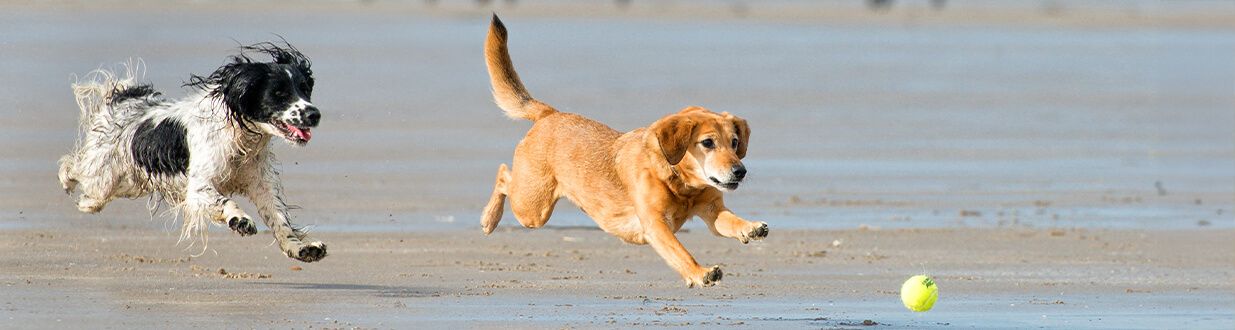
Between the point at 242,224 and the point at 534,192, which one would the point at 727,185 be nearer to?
the point at 534,192

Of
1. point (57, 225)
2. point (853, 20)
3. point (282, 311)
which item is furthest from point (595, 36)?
point (282, 311)

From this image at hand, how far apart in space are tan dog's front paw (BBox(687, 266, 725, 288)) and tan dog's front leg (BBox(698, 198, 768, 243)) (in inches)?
10.5

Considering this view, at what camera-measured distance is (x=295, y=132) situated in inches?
318

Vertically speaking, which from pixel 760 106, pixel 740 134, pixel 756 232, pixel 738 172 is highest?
pixel 760 106

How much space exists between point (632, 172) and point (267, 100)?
1.53m

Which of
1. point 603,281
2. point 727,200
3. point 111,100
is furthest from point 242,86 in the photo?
point 727,200

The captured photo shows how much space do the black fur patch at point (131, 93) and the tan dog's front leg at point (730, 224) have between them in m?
2.86

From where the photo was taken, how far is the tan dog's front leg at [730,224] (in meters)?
7.42

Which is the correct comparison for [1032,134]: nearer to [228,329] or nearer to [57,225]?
[57,225]

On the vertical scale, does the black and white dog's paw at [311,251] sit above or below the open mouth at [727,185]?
below

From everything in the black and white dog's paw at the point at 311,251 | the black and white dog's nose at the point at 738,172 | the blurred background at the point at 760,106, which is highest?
the blurred background at the point at 760,106

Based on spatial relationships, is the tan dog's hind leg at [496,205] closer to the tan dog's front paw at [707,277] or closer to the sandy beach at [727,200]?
the sandy beach at [727,200]

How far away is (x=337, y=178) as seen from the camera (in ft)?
42.1

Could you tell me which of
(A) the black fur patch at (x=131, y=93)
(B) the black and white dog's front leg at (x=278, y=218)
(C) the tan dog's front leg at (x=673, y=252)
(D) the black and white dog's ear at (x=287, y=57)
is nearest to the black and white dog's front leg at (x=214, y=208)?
(B) the black and white dog's front leg at (x=278, y=218)
